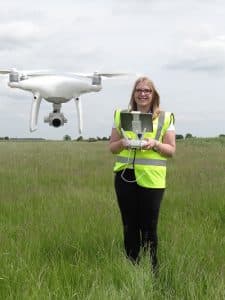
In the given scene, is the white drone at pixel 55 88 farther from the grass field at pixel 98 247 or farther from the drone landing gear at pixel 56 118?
the grass field at pixel 98 247

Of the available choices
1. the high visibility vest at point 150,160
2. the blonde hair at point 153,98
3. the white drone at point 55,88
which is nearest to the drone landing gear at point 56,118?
the white drone at point 55,88

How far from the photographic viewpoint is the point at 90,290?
3922 mm

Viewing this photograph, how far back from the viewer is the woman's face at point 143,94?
4.69 meters

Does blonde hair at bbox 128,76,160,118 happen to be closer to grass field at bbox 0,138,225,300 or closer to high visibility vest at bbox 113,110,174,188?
high visibility vest at bbox 113,110,174,188

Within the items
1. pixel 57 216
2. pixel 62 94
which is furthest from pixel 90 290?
pixel 57 216

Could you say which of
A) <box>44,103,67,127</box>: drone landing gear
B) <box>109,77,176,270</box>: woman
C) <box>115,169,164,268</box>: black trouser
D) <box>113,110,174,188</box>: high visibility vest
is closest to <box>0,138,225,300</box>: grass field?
<box>115,169,164,268</box>: black trouser

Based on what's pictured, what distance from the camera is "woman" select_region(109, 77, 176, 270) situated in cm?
469

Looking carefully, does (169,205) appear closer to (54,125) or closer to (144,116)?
(144,116)

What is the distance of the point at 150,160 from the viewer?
4.72 meters

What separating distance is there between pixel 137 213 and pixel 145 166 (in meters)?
0.44

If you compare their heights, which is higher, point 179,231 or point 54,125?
point 54,125

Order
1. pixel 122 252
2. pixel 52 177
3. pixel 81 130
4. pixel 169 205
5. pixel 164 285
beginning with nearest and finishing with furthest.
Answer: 1. pixel 81 130
2. pixel 164 285
3. pixel 122 252
4. pixel 169 205
5. pixel 52 177

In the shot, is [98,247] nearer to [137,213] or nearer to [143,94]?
[137,213]

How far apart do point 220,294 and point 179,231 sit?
78.7 inches
